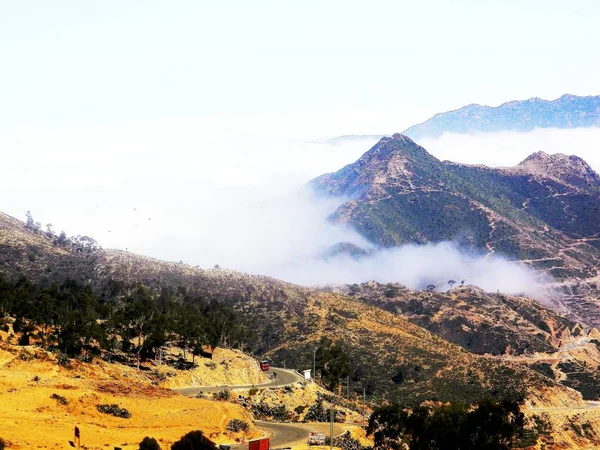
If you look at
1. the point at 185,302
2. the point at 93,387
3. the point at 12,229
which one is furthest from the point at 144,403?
the point at 12,229

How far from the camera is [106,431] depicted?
56.5 meters

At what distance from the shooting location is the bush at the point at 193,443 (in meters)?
51.5

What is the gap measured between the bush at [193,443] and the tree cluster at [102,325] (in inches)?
1269

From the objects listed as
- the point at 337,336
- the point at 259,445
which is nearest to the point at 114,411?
the point at 259,445

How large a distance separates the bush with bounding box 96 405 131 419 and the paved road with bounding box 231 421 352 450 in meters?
9.23

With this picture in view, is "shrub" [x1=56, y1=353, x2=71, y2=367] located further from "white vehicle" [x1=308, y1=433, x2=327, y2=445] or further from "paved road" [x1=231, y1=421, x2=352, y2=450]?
"white vehicle" [x1=308, y1=433, x2=327, y2=445]

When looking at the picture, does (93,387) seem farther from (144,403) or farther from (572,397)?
(572,397)

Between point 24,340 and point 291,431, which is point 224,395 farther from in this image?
point 24,340

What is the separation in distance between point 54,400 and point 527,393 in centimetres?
10088

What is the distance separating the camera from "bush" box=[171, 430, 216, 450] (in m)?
51.5

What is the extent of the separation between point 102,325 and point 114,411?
3758 centimetres

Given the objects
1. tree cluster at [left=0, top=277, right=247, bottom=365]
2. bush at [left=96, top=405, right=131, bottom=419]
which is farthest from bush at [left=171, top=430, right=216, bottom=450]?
tree cluster at [left=0, top=277, right=247, bottom=365]

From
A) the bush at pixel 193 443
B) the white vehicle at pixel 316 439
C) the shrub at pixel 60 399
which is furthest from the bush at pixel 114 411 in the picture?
the white vehicle at pixel 316 439

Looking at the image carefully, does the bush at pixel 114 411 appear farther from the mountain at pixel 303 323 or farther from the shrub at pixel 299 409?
the mountain at pixel 303 323
